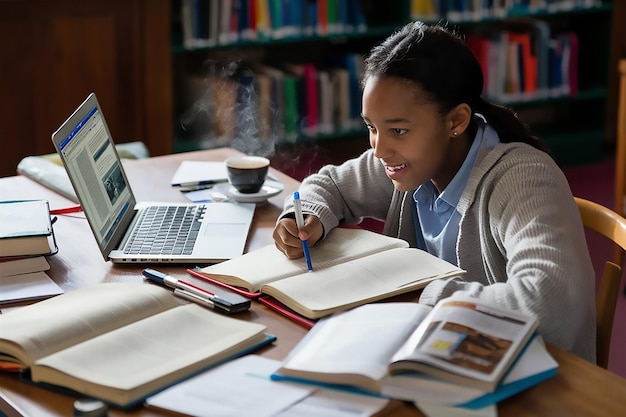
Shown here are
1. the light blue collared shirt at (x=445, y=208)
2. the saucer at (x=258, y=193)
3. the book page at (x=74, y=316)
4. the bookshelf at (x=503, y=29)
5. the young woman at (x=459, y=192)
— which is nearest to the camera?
the book page at (x=74, y=316)

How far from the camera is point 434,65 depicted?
69.3 inches

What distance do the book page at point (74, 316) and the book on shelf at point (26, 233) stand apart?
23 centimetres

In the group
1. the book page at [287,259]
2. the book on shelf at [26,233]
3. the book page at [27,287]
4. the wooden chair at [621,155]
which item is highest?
the book on shelf at [26,233]

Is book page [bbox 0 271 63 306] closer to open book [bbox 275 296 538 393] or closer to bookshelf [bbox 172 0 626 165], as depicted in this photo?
open book [bbox 275 296 538 393]

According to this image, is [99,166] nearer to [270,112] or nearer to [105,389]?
[105,389]

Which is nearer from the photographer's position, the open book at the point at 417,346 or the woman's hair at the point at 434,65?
the open book at the point at 417,346

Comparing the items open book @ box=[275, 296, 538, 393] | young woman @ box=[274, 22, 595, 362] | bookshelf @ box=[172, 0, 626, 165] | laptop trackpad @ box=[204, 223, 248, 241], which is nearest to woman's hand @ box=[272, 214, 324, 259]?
young woman @ box=[274, 22, 595, 362]

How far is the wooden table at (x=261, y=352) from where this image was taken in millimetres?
1225

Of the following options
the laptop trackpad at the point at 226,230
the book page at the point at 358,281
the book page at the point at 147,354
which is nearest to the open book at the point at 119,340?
the book page at the point at 147,354

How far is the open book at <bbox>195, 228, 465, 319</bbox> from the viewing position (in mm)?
1521

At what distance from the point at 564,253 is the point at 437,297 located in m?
0.21

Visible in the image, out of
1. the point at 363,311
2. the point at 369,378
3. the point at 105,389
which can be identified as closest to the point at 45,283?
the point at 105,389

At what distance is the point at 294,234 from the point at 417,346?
0.54 meters

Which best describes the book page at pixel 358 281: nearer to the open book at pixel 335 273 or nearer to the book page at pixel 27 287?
the open book at pixel 335 273
